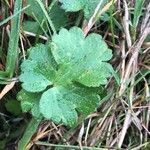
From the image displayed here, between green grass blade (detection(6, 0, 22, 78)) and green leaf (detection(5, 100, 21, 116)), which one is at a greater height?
green grass blade (detection(6, 0, 22, 78))

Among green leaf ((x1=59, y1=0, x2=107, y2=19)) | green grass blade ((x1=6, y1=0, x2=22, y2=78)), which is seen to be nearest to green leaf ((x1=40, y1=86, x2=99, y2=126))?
green grass blade ((x1=6, y1=0, x2=22, y2=78))

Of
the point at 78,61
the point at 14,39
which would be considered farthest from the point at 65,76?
the point at 14,39

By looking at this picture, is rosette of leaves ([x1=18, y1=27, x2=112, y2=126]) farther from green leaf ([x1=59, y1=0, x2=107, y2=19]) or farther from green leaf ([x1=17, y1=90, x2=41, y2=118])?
green leaf ([x1=59, y1=0, x2=107, y2=19])

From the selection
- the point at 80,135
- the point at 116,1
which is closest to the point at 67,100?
the point at 80,135

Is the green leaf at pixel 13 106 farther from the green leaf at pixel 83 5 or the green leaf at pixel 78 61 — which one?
the green leaf at pixel 83 5

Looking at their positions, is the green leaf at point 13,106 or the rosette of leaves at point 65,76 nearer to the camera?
the rosette of leaves at point 65,76

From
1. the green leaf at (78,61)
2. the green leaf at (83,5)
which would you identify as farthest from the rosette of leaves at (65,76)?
the green leaf at (83,5)

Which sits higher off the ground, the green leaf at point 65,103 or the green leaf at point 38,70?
the green leaf at point 38,70
